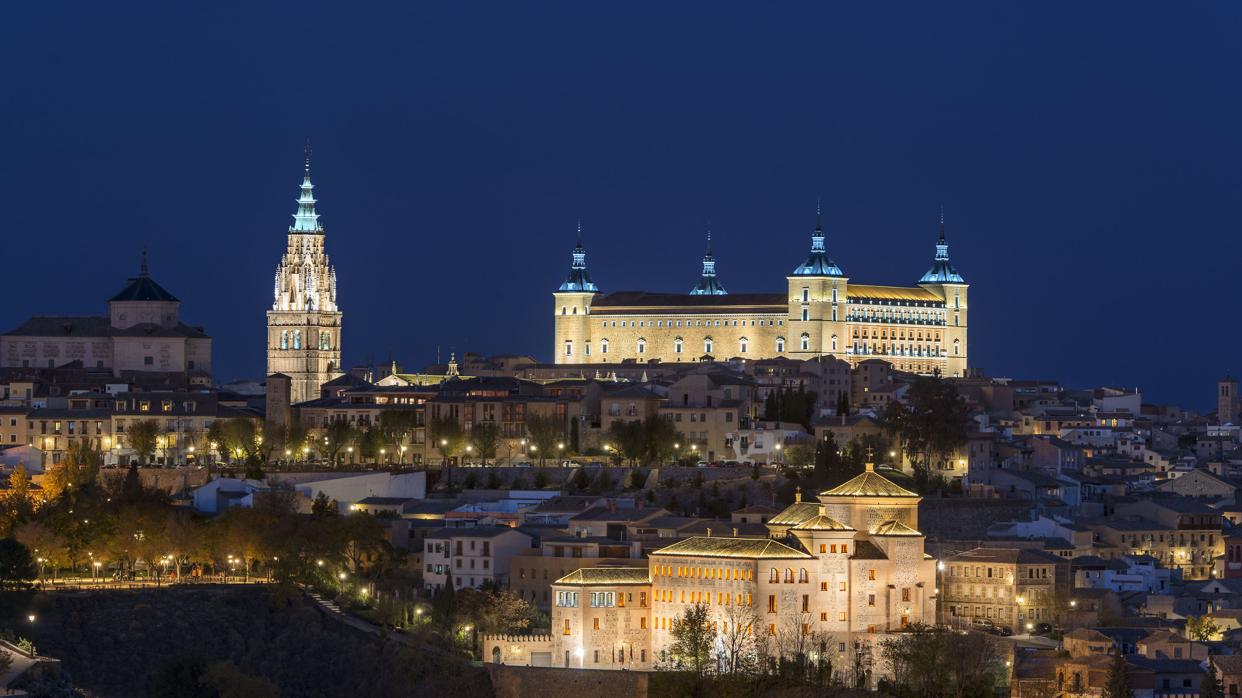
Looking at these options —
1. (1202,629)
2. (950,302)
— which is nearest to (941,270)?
(950,302)

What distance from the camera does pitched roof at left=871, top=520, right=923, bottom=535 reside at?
65.9 m

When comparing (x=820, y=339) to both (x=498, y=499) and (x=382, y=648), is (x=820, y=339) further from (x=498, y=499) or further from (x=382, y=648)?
(x=382, y=648)

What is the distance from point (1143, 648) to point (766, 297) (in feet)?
266

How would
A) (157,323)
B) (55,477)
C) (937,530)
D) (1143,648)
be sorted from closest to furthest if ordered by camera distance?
1. (1143,648)
2. (937,530)
3. (55,477)
4. (157,323)

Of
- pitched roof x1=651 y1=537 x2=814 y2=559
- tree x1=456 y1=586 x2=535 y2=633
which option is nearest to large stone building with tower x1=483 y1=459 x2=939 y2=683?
pitched roof x1=651 y1=537 x2=814 y2=559

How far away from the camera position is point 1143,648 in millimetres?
63344

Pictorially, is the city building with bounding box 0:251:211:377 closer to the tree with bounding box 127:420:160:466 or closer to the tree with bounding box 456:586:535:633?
the tree with bounding box 127:420:160:466

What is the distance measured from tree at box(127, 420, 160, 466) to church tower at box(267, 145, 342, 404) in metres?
22.1

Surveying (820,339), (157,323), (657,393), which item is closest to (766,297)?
(820,339)

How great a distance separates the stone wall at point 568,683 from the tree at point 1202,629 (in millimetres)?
13501

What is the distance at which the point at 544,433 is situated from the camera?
308ft

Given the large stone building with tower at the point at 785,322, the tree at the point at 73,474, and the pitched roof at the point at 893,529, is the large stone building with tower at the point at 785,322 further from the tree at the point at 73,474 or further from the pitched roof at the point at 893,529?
the pitched roof at the point at 893,529

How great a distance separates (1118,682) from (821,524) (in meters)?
8.99

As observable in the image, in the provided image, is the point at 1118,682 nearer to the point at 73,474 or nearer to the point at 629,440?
the point at 629,440
